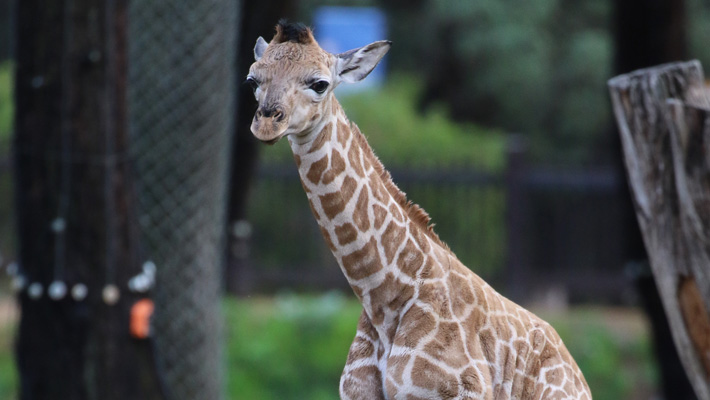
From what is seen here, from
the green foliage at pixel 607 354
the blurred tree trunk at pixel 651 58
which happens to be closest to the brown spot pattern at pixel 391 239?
the blurred tree trunk at pixel 651 58

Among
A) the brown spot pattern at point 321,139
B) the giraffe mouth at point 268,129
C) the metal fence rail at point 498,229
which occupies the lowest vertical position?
the metal fence rail at point 498,229

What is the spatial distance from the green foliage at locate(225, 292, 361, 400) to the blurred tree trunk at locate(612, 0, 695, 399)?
2.63 m

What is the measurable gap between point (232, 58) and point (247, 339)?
Result: 3.16 meters

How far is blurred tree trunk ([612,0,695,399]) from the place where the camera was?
22.3 feet

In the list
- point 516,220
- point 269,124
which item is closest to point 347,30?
point 516,220

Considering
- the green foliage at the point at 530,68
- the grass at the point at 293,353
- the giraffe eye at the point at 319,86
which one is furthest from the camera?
the green foliage at the point at 530,68

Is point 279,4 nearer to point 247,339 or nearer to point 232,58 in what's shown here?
point 232,58

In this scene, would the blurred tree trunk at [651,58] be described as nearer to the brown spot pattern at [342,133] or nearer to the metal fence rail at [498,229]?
the metal fence rail at [498,229]

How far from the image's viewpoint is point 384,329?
2693mm

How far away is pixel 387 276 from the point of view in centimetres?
269

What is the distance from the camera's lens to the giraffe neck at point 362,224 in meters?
2.60

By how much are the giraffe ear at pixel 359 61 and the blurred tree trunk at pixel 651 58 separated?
475cm

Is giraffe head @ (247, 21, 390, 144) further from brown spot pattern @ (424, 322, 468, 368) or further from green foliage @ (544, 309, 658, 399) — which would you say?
green foliage @ (544, 309, 658, 399)

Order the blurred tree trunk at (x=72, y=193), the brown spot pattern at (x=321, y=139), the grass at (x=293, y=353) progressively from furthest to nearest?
the grass at (x=293, y=353) < the blurred tree trunk at (x=72, y=193) < the brown spot pattern at (x=321, y=139)
